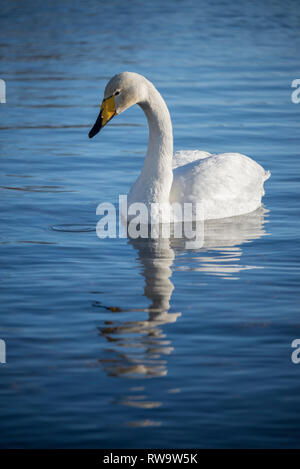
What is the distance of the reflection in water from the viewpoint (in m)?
6.01

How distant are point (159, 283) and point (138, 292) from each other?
312mm

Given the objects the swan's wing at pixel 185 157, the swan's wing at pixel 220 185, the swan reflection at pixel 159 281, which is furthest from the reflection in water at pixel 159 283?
the swan's wing at pixel 185 157

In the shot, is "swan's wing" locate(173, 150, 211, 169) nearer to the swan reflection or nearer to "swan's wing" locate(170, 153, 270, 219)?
"swan's wing" locate(170, 153, 270, 219)

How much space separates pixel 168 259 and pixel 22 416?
11.5 ft

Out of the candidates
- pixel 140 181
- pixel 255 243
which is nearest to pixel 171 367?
pixel 255 243

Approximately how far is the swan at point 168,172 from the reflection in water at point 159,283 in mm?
261

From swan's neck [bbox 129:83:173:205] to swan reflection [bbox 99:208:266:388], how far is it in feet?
2.23

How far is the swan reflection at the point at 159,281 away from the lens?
6051 millimetres

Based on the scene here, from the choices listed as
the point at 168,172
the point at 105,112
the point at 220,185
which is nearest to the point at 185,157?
the point at 220,185

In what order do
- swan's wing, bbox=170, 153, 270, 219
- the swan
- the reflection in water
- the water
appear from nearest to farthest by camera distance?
the water → the reflection in water → the swan → swan's wing, bbox=170, 153, 270, 219

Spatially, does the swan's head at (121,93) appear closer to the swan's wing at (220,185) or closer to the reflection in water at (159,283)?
the swan's wing at (220,185)

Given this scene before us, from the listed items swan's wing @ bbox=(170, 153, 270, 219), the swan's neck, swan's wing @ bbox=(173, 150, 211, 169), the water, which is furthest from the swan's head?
swan's wing @ bbox=(173, 150, 211, 169)

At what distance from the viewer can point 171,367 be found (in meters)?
6.02

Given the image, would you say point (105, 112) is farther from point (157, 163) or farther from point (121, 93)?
point (157, 163)
